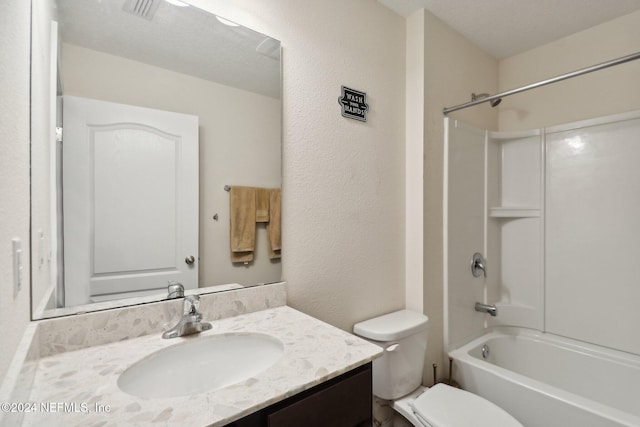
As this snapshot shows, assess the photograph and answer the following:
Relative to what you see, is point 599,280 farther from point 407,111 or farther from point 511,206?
point 407,111

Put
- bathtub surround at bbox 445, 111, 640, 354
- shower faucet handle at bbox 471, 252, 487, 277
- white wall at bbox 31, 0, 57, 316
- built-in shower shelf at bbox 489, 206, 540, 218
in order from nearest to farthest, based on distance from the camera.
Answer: white wall at bbox 31, 0, 57, 316, bathtub surround at bbox 445, 111, 640, 354, shower faucet handle at bbox 471, 252, 487, 277, built-in shower shelf at bbox 489, 206, 540, 218

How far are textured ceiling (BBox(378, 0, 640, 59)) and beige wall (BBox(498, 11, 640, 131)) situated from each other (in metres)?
0.07

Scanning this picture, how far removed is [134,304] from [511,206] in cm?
241

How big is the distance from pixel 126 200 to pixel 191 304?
40 centimetres

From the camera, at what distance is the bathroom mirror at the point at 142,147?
2.99ft

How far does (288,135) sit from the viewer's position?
134 centimetres

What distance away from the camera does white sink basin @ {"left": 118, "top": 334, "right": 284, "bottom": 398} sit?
33.1 inches

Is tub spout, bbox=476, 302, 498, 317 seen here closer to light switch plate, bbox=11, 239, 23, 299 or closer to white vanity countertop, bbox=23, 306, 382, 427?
white vanity countertop, bbox=23, 306, 382, 427

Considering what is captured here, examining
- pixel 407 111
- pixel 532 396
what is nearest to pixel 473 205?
pixel 407 111

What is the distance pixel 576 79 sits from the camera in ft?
6.74

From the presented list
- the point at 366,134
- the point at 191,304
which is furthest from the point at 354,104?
the point at 191,304

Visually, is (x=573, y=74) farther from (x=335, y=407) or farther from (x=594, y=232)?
(x=335, y=407)

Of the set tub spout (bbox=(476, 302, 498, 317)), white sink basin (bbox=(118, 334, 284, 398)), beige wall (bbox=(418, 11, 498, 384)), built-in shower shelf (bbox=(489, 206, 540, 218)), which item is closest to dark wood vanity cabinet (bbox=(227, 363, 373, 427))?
white sink basin (bbox=(118, 334, 284, 398))

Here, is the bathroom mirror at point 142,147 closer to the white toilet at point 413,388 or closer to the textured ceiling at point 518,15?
the white toilet at point 413,388
